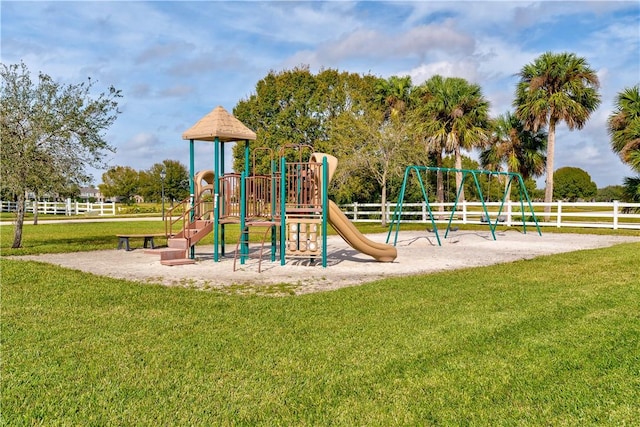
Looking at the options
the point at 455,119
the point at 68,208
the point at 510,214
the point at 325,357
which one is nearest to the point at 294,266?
the point at 325,357

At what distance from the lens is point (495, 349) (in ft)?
15.3

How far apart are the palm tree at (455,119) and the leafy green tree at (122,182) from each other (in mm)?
66977

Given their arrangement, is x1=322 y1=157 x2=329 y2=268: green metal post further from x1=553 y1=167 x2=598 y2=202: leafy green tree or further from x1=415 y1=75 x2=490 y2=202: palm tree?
x1=553 y1=167 x2=598 y2=202: leafy green tree

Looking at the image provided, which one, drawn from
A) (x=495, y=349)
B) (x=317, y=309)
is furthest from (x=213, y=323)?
(x=495, y=349)

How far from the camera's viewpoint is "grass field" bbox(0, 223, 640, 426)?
338 centimetres

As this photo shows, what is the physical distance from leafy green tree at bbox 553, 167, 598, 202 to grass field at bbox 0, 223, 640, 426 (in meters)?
91.9

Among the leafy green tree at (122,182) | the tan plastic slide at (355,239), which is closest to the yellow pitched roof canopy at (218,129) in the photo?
the tan plastic slide at (355,239)

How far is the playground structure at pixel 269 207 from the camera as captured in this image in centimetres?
1113

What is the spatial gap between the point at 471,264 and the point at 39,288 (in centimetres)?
836

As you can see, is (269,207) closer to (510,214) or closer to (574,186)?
(510,214)

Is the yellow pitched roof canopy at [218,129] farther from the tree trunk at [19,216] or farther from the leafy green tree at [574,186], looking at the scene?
the leafy green tree at [574,186]

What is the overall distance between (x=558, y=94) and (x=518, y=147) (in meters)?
5.41

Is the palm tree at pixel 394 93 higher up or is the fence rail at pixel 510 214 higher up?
the palm tree at pixel 394 93

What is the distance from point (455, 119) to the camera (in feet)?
95.7
